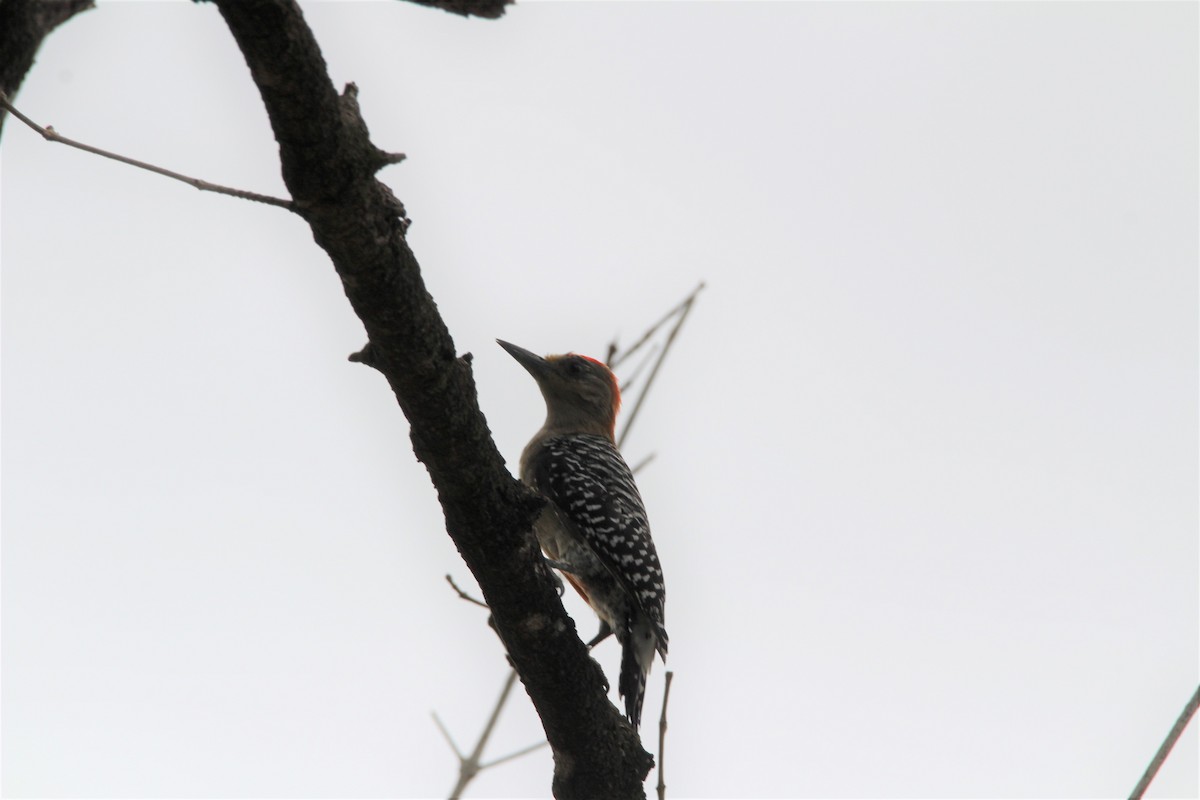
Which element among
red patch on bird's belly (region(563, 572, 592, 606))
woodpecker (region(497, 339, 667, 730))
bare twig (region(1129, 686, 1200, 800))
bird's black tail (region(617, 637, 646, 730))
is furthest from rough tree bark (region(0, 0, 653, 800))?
red patch on bird's belly (region(563, 572, 592, 606))

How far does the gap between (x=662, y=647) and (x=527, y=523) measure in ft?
9.91

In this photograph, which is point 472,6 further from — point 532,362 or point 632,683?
point 532,362

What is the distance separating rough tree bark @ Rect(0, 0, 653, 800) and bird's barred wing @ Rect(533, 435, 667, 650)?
219 centimetres

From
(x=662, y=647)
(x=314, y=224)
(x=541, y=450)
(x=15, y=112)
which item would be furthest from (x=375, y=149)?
(x=541, y=450)

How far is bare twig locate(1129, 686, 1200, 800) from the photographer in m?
3.36

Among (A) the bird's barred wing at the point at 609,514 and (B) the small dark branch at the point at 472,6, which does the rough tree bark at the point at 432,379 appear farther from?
(A) the bird's barred wing at the point at 609,514

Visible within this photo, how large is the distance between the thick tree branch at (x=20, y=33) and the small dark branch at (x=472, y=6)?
239 centimetres

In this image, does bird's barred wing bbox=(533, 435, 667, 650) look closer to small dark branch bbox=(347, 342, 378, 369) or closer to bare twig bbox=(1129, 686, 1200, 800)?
small dark branch bbox=(347, 342, 378, 369)

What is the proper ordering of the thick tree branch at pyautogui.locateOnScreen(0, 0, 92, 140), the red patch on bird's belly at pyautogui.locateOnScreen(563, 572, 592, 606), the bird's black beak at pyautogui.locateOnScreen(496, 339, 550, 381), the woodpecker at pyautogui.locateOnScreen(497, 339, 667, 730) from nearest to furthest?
1. the thick tree branch at pyautogui.locateOnScreen(0, 0, 92, 140)
2. the woodpecker at pyautogui.locateOnScreen(497, 339, 667, 730)
3. the red patch on bird's belly at pyautogui.locateOnScreen(563, 572, 592, 606)
4. the bird's black beak at pyautogui.locateOnScreen(496, 339, 550, 381)

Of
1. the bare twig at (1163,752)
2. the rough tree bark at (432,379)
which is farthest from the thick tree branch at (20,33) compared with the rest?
the bare twig at (1163,752)

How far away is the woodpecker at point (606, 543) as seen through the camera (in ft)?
24.2

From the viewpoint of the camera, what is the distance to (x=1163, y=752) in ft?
11.1

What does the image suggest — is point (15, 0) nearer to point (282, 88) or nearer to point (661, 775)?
point (282, 88)

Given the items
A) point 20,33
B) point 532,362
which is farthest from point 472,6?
point 532,362
